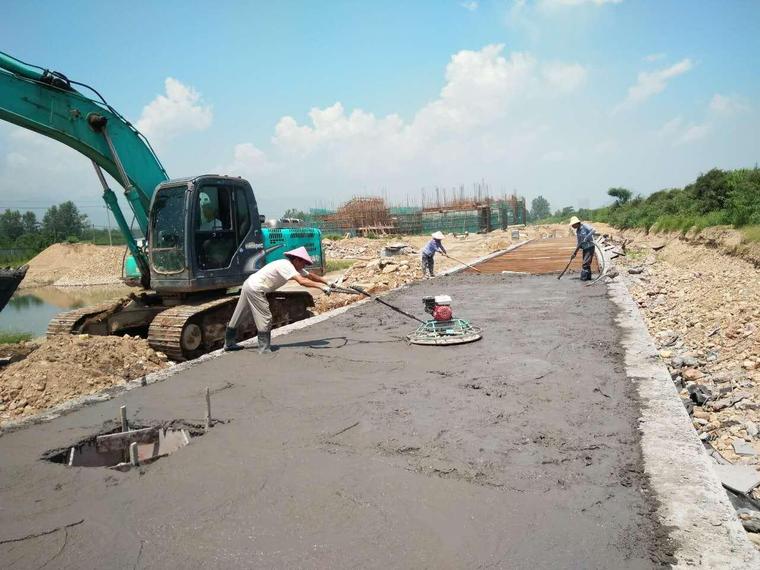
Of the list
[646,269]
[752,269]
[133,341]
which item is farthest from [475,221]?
[133,341]

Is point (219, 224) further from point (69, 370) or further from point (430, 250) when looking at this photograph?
point (430, 250)

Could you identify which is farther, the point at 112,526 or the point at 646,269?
the point at 646,269

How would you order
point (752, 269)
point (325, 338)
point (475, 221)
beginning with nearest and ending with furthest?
point (325, 338)
point (752, 269)
point (475, 221)

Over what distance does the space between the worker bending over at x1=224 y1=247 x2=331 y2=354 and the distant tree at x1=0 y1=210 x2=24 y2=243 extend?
5853 centimetres

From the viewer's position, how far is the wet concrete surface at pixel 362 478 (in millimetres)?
2605

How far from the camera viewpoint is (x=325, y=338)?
24.8 feet

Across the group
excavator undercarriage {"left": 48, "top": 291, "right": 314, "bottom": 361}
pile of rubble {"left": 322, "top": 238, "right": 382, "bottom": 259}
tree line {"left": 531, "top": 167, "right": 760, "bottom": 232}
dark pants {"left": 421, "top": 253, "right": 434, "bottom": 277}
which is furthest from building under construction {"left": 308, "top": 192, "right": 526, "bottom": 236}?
excavator undercarriage {"left": 48, "top": 291, "right": 314, "bottom": 361}

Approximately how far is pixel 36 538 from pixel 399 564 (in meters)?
→ 1.90

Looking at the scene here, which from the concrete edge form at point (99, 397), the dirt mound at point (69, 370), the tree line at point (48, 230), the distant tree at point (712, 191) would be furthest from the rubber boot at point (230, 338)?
the tree line at point (48, 230)

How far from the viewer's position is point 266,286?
6812mm

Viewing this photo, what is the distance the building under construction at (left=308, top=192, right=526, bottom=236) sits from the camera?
43031 mm

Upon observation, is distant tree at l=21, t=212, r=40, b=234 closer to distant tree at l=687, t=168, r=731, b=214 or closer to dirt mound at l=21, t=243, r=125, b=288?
dirt mound at l=21, t=243, r=125, b=288

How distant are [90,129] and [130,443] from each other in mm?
5752

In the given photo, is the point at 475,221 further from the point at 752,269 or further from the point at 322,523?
the point at 322,523
